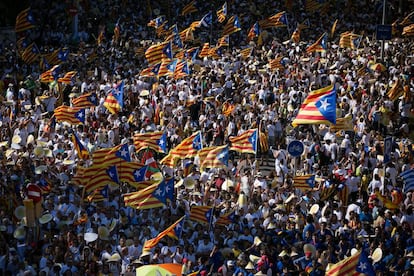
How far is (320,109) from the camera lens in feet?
72.7

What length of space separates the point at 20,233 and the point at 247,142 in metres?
6.03

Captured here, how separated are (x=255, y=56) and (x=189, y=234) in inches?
633

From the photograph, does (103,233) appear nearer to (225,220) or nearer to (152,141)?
(225,220)

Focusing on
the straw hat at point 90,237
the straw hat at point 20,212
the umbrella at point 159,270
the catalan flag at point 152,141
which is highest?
the catalan flag at point 152,141

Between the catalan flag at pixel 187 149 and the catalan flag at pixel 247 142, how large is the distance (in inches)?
32.7

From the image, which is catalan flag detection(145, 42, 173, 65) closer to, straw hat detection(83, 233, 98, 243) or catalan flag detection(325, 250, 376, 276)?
straw hat detection(83, 233, 98, 243)

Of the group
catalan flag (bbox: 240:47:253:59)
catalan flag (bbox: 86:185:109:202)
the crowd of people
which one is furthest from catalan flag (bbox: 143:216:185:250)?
catalan flag (bbox: 240:47:253:59)

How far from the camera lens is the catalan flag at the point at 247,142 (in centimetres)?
2347

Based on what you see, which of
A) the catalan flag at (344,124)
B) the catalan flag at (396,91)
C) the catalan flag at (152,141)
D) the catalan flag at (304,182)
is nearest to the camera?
the catalan flag at (304,182)

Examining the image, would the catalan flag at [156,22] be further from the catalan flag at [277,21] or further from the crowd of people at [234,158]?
the catalan flag at [277,21]

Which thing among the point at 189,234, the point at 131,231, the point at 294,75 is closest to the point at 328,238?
the point at 189,234

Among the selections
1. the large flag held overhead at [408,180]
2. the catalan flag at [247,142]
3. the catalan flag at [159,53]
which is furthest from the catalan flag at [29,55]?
the large flag held overhead at [408,180]

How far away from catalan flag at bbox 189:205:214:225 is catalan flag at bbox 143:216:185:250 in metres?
0.74

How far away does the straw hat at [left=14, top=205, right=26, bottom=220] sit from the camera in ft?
68.6
